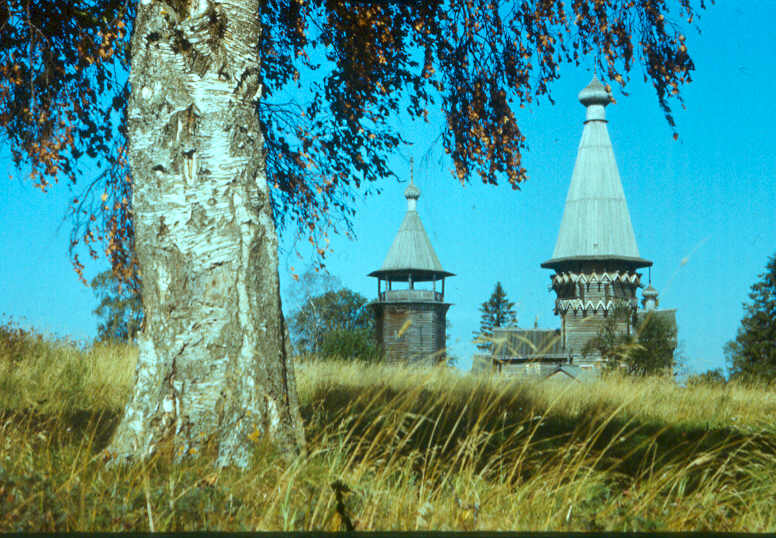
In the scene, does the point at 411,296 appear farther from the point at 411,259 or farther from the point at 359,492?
the point at 359,492

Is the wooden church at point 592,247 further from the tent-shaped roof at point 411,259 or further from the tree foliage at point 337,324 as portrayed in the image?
the tree foliage at point 337,324

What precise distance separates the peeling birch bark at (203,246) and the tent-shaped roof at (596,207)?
2972cm

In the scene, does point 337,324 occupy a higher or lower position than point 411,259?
lower

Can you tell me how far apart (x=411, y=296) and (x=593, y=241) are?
10034 mm

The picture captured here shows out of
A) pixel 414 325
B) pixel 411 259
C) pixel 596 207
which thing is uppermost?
pixel 596 207

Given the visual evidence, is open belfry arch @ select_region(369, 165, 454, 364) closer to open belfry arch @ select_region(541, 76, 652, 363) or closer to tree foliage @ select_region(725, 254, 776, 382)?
open belfry arch @ select_region(541, 76, 652, 363)

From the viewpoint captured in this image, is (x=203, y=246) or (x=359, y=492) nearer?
(x=359, y=492)

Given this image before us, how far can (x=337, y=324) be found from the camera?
4722cm

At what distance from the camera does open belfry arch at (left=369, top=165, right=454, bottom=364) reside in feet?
121

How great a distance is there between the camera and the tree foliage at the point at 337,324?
78.9 feet

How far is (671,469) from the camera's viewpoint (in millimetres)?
3547

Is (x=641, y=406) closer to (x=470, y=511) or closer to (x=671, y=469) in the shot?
(x=671, y=469)

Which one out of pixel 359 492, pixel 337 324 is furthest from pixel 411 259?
pixel 359 492

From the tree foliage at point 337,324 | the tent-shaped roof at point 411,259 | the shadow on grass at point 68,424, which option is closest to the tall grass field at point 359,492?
the shadow on grass at point 68,424
